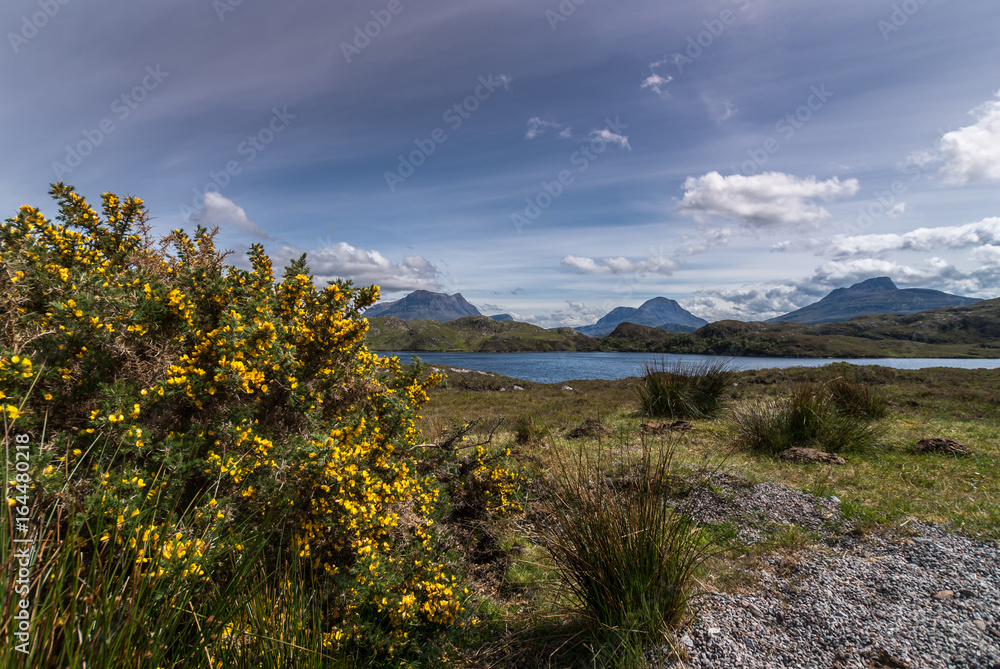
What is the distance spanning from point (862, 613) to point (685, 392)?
8.57 m

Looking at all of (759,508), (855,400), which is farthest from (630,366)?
Result: (759,508)

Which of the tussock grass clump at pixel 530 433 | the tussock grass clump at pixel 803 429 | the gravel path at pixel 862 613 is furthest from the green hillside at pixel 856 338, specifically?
the gravel path at pixel 862 613

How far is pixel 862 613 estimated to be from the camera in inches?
110

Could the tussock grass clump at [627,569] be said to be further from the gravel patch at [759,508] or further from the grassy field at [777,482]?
the gravel patch at [759,508]

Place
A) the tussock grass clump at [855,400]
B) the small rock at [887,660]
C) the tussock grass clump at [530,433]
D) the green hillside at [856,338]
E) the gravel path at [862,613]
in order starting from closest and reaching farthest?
the small rock at [887,660], the gravel path at [862,613], the tussock grass clump at [530,433], the tussock grass clump at [855,400], the green hillside at [856,338]

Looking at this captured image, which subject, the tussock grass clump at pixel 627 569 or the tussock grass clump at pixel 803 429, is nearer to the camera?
the tussock grass clump at pixel 627 569

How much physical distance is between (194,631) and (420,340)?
178797 mm

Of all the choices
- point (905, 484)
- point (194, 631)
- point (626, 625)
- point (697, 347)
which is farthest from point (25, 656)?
point (697, 347)

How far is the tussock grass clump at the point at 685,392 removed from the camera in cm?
1088

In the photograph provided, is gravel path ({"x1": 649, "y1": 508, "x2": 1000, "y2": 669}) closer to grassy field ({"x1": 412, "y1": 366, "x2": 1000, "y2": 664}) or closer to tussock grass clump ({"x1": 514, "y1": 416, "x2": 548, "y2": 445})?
grassy field ({"x1": 412, "y1": 366, "x2": 1000, "y2": 664})

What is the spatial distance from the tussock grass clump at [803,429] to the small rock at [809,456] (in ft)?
1.25

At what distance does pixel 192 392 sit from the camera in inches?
111

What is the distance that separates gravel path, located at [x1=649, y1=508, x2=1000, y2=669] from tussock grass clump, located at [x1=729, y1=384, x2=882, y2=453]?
3.73 metres

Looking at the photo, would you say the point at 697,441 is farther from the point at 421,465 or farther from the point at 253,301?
the point at 253,301
